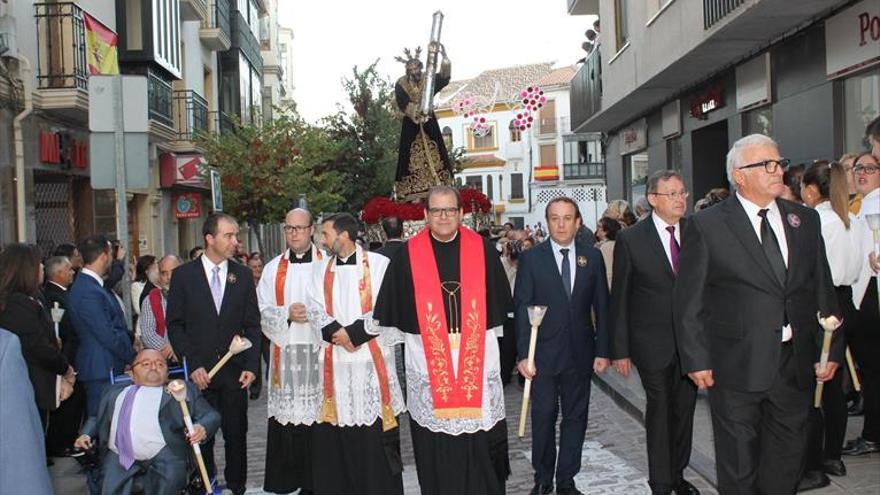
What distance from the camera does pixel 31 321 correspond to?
6.28 meters

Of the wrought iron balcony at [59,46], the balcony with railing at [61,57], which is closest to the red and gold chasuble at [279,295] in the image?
the balcony with railing at [61,57]

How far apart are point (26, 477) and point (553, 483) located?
4.47 m

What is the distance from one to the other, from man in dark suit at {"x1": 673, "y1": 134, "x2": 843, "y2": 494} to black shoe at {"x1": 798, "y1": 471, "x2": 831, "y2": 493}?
48.3 inches

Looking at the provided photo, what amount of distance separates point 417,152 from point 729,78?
22.1 ft

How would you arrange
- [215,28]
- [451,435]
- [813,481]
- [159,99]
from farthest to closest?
[215,28], [159,99], [813,481], [451,435]

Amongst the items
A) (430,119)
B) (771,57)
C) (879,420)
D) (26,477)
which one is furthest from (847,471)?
(771,57)

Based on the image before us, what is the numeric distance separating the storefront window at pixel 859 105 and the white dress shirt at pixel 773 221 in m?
6.72

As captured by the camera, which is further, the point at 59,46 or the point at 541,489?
the point at 59,46

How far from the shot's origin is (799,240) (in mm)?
5059

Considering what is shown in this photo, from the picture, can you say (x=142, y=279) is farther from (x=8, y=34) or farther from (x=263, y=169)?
(x=263, y=169)

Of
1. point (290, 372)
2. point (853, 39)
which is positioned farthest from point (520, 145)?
point (290, 372)

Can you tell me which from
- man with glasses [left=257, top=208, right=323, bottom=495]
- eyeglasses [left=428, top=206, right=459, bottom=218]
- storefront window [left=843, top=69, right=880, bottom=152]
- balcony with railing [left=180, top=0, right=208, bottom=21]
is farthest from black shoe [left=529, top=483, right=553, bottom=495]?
balcony with railing [left=180, top=0, right=208, bottom=21]

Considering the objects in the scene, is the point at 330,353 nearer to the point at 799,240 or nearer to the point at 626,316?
the point at 626,316

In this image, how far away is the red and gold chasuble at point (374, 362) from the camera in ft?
21.4
